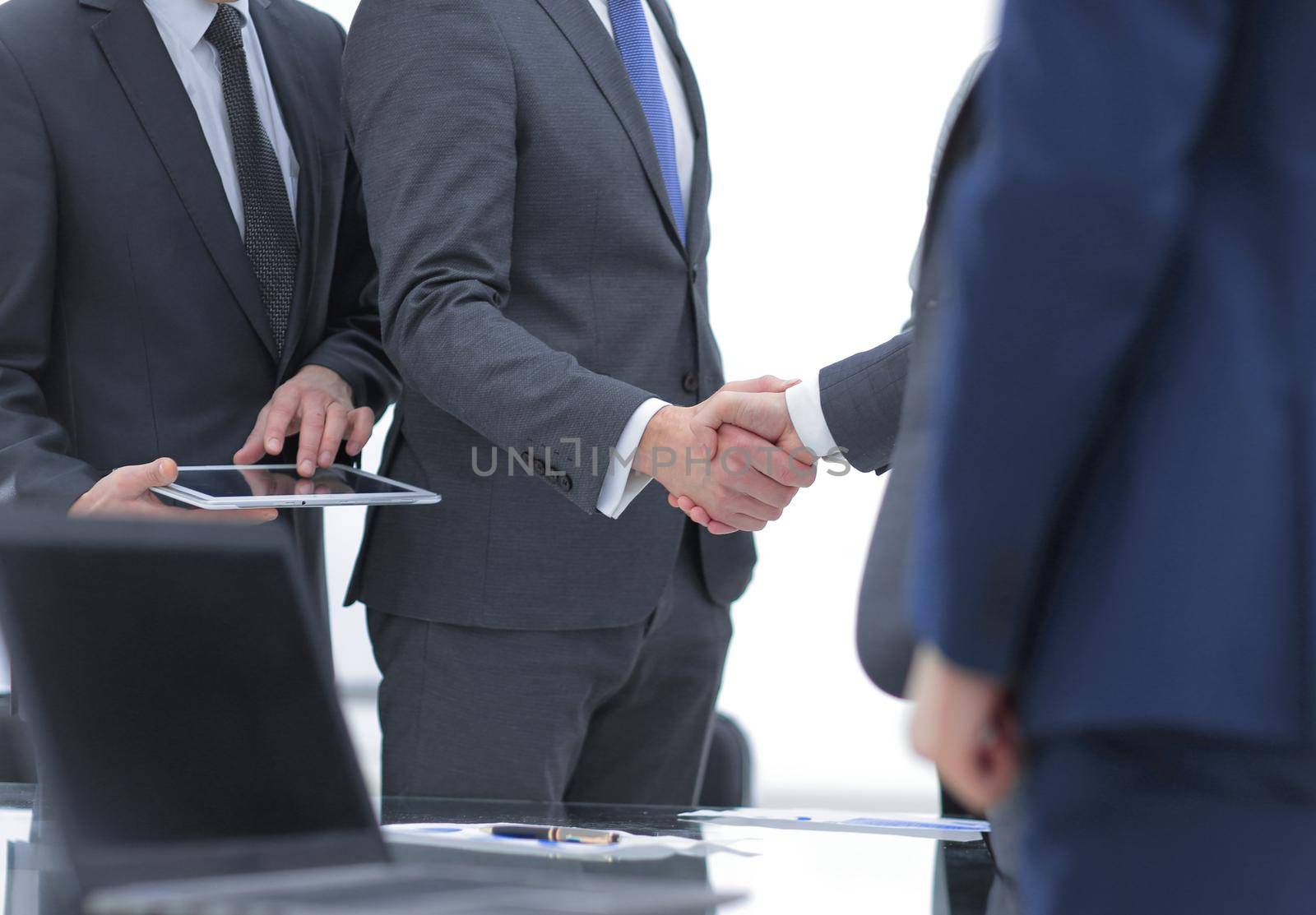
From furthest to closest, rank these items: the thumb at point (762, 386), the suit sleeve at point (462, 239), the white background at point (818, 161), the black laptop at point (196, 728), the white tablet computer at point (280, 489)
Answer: the white background at point (818, 161) < the thumb at point (762, 386) < the suit sleeve at point (462, 239) < the white tablet computer at point (280, 489) < the black laptop at point (196, 728)

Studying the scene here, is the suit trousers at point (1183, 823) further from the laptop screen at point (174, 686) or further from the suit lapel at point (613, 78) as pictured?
the suit lapel at point (613, 78)

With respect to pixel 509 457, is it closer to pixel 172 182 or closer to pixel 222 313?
pixel 222 313

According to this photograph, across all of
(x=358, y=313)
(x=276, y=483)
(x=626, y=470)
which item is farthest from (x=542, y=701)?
(x=358, y=313)

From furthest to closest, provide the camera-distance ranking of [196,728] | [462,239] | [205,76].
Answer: [205,76] → [462,239] → [196,728]

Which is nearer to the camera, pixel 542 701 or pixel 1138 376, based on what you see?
pixel 1138 376

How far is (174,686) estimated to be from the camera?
2.47 ft

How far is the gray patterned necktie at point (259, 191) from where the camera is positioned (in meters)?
1.72

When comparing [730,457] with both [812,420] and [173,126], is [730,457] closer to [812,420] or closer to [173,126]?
Result: [812,420]

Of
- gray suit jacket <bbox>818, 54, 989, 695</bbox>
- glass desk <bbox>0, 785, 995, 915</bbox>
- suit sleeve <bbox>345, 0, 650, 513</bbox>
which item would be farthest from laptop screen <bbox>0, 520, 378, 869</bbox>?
suit sleeve <bbox>345, 0, 650, 513</bbox>

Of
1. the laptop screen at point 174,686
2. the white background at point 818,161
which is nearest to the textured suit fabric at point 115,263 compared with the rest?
the laptop screen at point 174,686

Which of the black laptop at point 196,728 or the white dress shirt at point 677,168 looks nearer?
the black laptop at point 196,728

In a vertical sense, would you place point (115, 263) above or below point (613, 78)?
below

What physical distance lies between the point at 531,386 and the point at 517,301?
15 centimetres

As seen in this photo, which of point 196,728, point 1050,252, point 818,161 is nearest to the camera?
point 1050,252
